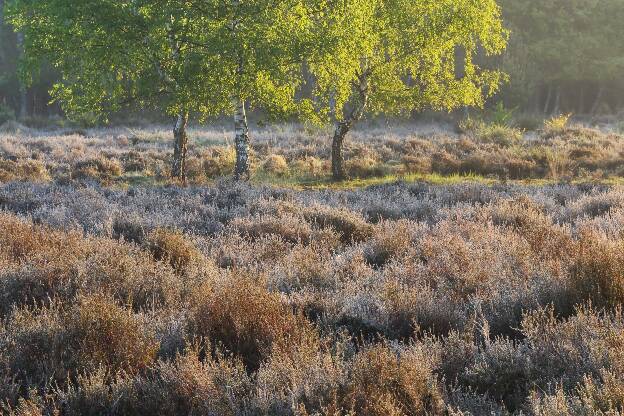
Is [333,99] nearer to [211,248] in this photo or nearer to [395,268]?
[211,248]

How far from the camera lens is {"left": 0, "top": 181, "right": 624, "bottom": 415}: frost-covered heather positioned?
315cm

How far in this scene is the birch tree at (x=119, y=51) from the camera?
1341 centimetres

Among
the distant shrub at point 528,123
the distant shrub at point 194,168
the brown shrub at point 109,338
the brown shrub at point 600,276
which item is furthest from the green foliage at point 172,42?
the distant shrub at point 528,123

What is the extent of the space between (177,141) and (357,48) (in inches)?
230

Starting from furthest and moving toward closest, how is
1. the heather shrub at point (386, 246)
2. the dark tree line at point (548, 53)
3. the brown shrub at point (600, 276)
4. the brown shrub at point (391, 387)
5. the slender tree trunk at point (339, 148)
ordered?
the dark tree line at point (548, 53) < the slender tree trunk at point (339, 148) < the heather shrub at point (386, 246) < the brown shrub at point (600, 276) < the brown shrub at point (391, 387)

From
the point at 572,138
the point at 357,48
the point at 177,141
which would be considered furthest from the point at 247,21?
the point at 572,138

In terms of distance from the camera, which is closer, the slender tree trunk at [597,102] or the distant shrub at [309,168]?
the distant shrub at [309,168]

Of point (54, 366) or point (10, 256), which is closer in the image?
point (54, 366)

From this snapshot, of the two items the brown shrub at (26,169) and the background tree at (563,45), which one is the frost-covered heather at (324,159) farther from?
the background tree at (563,45)

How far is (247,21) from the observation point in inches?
547

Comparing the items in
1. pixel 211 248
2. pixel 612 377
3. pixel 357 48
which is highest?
pixel 357 48

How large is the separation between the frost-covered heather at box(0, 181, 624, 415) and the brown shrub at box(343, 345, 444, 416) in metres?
0.01

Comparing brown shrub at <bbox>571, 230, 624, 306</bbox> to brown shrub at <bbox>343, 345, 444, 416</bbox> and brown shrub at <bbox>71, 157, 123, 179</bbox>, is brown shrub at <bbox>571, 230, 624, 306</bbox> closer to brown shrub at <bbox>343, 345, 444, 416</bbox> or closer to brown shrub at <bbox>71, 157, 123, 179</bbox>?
brown shrub at <bbox>343, 345, 444, 416</bbox>

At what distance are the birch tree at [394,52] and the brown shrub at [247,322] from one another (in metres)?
10.9
